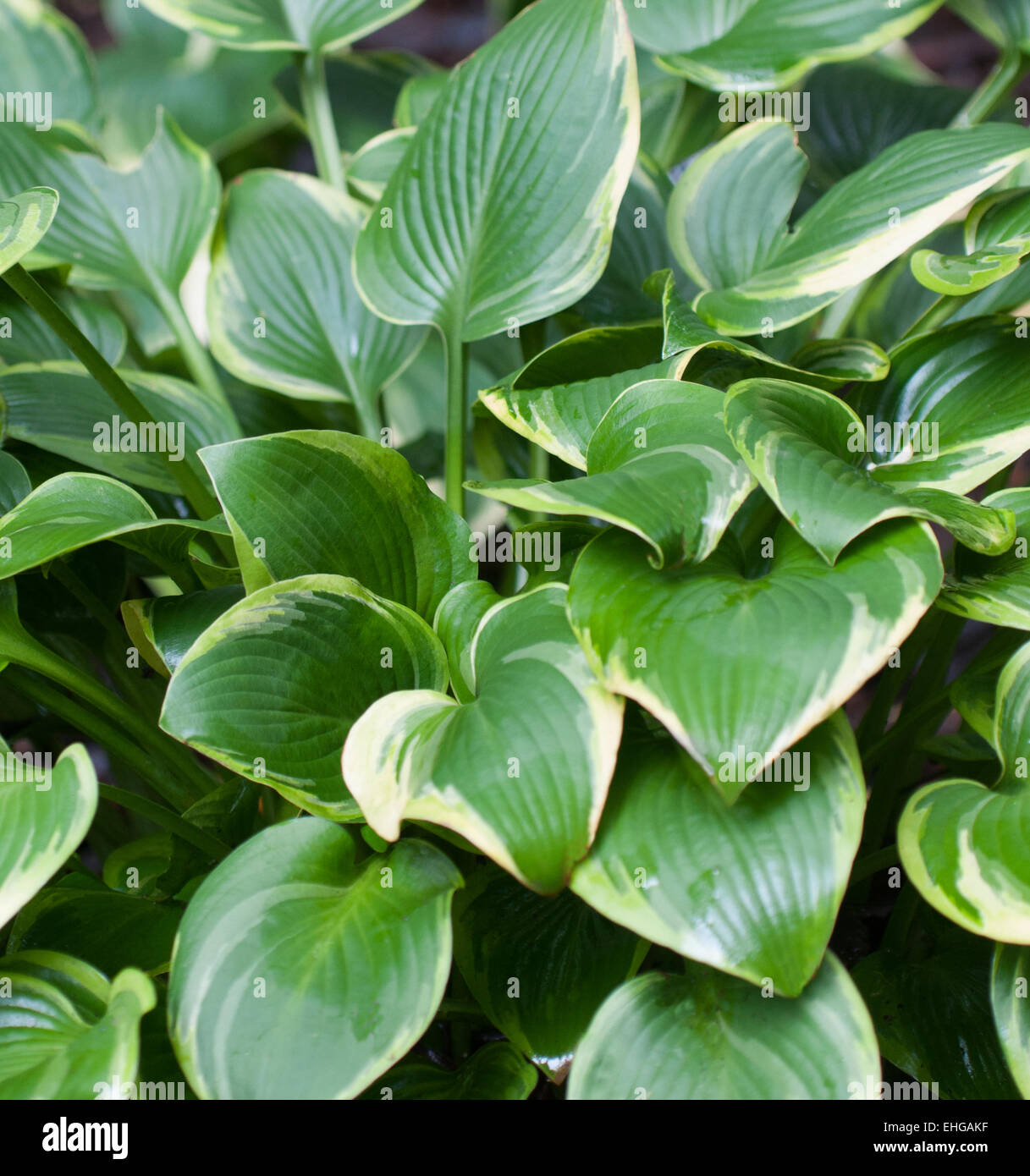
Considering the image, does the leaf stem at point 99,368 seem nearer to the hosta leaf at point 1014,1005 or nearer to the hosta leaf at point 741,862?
the hosta leaf at point 741,862

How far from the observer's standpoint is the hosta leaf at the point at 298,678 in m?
0.58

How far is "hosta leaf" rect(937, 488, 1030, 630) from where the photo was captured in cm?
60

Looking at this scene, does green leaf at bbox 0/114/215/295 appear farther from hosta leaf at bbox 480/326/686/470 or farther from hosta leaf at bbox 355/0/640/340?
hosta leaf at bbox 480/326/686/470

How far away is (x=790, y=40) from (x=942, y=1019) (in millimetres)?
855

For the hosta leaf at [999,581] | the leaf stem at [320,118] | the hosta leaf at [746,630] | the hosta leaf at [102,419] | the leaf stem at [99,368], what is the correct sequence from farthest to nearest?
the leaf stem at [320,118] < the hosta leaf at [102,419] < the leaf stem at [99,368] < the hosta leaf at [999,581] < the hosta leaf at [746,630]

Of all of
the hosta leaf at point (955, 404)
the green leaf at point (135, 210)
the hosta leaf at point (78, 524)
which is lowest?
the hosta leaf at point (78, 524)

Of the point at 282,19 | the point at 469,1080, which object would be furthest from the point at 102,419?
the point at 469,1080

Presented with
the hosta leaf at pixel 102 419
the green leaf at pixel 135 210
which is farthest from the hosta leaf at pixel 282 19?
the hosta leaf at pixel 102 419

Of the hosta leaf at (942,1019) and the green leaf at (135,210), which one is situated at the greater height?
the green leaf at (135,210)

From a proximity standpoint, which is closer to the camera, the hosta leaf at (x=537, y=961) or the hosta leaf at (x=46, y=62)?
the hosta leaf at (x=537, y=961)

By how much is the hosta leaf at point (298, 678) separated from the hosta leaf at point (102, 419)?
0.29m

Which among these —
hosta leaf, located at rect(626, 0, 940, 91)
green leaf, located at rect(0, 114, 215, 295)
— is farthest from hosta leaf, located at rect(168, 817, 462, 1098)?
hosta leaf, located at rect(626, 0, 940, 91)
